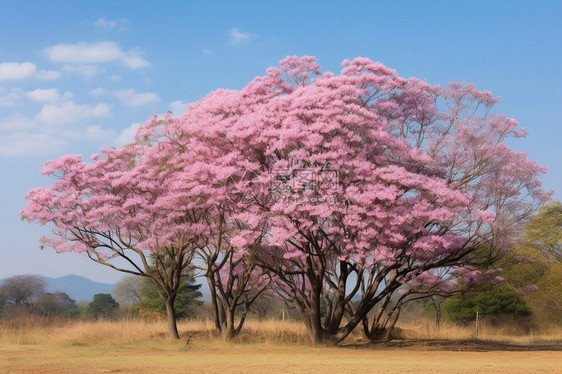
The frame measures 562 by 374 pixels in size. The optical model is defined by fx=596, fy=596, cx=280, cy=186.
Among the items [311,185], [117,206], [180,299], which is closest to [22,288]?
[180,299]

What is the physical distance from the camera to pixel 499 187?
24.2 m

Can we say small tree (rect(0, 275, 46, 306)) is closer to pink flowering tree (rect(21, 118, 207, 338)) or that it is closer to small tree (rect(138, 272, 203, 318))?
small tree (rect(138, 272, 203, 318))

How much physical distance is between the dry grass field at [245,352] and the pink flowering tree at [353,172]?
3.05 metres

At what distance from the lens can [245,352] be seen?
20281 millimetres

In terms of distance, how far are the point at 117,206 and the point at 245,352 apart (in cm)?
777

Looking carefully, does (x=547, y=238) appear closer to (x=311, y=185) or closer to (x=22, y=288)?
(x=311, y=185)

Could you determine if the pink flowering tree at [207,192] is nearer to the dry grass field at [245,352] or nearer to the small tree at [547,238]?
the dry grass field at [245,352]

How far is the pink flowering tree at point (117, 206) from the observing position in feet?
76.0

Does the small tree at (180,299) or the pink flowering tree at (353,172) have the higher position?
the pink flowering tree at (353,172)

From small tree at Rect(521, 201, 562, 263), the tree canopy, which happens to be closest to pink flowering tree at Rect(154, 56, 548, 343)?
the tree canopy

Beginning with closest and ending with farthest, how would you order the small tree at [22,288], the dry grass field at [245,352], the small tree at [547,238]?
1. the dry grass field at [245,352]
2. the small tree at [547,238]
3. the small tree at [22,288]

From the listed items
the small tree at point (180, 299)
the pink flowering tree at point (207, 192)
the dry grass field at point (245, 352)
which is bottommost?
the dry grass field at point (245, 352)

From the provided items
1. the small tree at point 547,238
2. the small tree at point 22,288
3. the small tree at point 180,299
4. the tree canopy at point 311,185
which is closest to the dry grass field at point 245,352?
the tree canopy at point 311,185

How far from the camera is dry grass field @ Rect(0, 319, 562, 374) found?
49.2 ft
